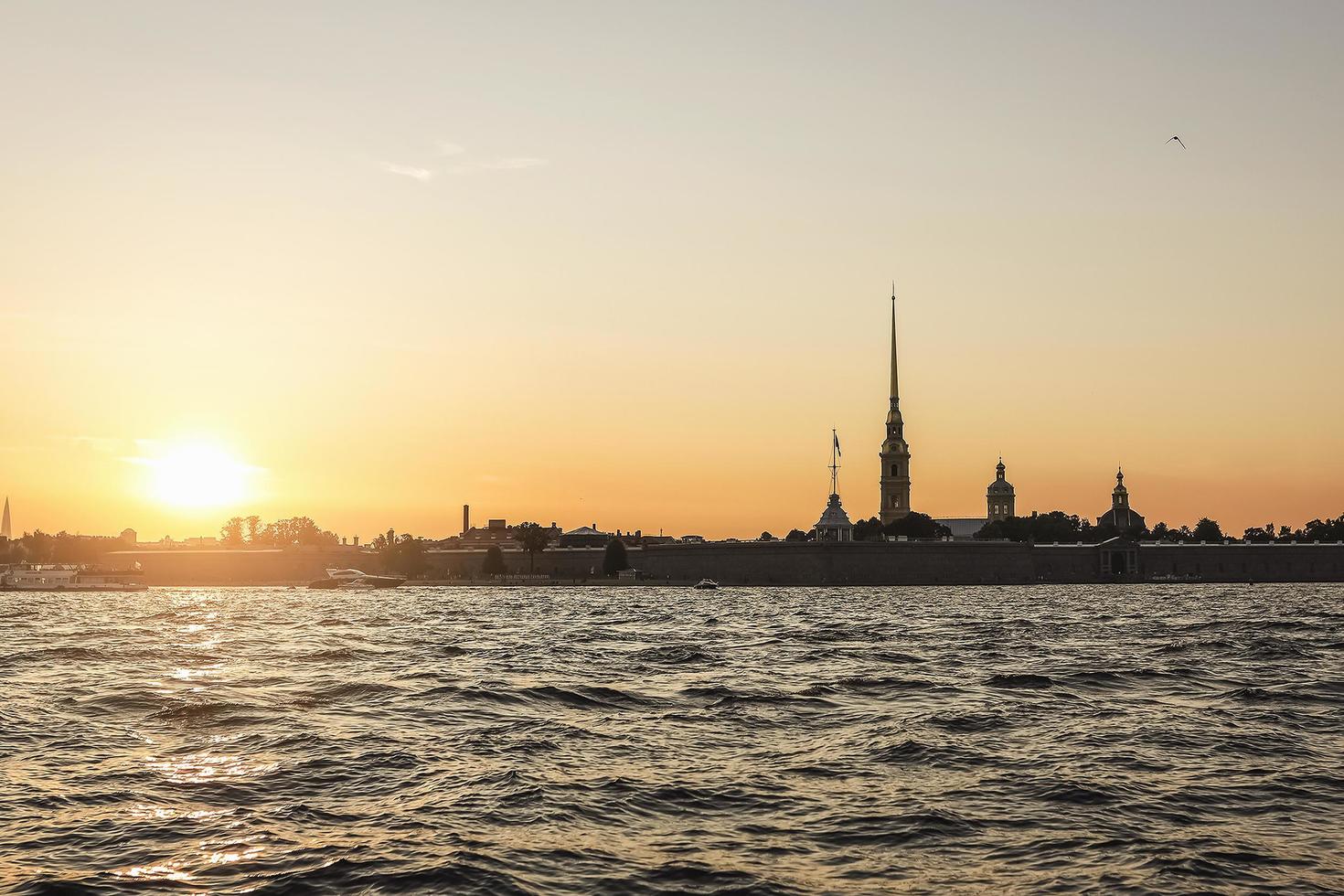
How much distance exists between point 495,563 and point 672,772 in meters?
149

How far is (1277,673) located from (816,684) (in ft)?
41.0

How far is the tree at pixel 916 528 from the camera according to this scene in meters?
177

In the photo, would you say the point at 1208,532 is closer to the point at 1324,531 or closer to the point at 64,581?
the point at 1324,531

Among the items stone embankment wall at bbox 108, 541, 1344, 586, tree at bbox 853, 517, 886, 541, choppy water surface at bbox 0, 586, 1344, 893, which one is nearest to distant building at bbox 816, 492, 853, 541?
tree at bbox 853, 517, 886, 541

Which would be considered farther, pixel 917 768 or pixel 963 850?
pixel 917 768

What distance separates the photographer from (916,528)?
176750mm

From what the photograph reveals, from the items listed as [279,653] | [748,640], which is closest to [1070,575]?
[748,640]

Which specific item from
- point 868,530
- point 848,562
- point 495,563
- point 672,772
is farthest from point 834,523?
point 672,772

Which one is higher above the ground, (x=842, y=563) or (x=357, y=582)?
(x=842, y=563)

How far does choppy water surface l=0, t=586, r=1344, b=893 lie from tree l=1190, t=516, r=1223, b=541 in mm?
157970

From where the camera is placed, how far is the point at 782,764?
18906 mm

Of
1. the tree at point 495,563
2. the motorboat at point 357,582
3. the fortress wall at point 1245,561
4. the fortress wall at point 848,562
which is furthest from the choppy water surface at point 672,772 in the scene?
the fortress wall at point 1245,561

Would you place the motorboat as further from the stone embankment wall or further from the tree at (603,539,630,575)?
the tree at (603,539,630,575)

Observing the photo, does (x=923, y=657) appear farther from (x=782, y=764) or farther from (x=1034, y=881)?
(x=1034, y=881)
